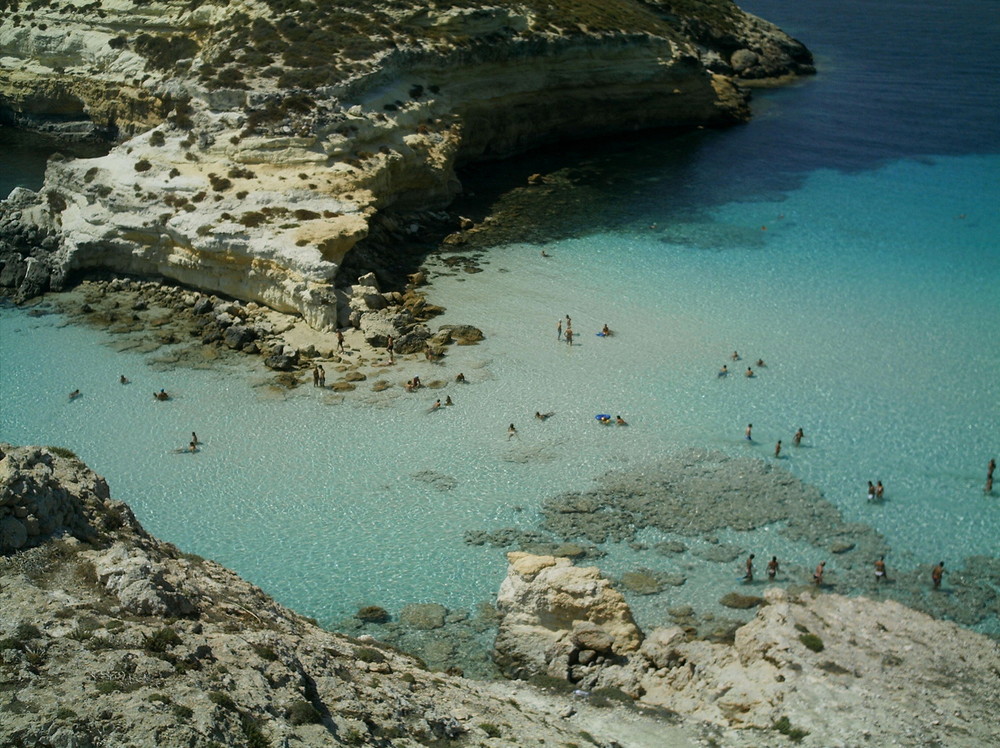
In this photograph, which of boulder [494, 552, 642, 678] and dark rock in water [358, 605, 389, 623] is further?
dark rock in water [358, 605, 389, 623]

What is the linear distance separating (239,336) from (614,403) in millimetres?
16100

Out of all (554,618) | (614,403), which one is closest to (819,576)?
(554,618)

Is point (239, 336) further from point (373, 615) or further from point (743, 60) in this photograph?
point (743, 60)

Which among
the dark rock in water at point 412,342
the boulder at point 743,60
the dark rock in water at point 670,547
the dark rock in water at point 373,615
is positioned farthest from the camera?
the boulder at point 743,60

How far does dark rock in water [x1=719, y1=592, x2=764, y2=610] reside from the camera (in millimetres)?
28141

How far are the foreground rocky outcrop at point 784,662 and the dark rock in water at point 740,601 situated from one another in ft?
3.80

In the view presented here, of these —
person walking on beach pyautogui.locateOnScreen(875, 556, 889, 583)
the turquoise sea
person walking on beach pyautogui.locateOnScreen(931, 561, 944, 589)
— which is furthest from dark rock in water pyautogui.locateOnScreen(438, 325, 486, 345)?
person walking on beach pyautogui.locateOnScreen(931, 561, 944, 589)

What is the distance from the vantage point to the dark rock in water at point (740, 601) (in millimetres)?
28141

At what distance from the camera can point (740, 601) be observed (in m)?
28.2

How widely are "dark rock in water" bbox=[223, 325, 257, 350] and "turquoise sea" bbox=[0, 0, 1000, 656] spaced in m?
1.77

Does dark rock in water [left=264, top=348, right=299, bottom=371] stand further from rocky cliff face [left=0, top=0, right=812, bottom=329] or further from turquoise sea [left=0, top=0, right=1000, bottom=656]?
rocky cliff face [left=0, top=0, right=812, bottom=329]

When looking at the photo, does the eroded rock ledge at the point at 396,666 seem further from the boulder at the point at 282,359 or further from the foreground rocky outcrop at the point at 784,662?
the boulder at the point at 282,359

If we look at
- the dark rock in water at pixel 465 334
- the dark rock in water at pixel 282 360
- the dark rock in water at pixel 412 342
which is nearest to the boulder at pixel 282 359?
the dark rock in water at pixel 282 360

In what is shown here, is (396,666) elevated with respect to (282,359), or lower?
elevated
